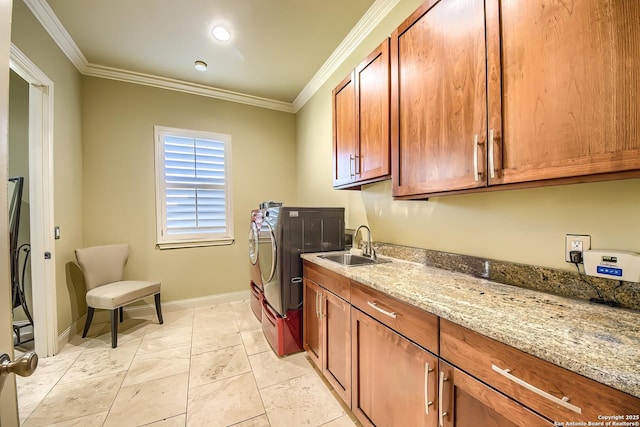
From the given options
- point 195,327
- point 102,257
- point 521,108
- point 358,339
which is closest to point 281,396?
point 358,339

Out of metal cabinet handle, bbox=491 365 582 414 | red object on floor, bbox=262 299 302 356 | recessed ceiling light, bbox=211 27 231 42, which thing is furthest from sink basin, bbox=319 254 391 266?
recessed ceiling light, bbox=211 27 231 42

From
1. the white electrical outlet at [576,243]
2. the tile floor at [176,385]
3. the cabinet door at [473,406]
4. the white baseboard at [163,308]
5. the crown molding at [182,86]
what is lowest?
the tile floor at [176,385]

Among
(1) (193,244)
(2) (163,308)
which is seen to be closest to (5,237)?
(1) (193,244)

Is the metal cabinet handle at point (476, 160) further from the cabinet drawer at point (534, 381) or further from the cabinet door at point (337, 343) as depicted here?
the cabinet door at point (337, 343)

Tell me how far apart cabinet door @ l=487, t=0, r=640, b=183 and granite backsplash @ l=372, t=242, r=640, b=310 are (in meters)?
0.46

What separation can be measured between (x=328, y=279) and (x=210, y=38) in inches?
93.3

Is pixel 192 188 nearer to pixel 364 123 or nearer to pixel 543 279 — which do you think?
pixel 364 123

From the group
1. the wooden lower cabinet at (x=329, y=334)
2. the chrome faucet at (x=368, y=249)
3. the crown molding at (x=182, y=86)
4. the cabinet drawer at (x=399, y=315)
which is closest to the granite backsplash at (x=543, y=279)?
the chrome faucet at (x=368, y=249)

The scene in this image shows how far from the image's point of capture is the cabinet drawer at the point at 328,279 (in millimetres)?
1458

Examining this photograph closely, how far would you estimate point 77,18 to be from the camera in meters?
2.02

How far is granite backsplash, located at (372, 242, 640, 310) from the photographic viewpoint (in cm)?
87

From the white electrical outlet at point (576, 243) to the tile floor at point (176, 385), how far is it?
1.41 meters

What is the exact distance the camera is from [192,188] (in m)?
3.14

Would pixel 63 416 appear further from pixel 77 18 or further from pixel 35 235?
pixel 77 18
